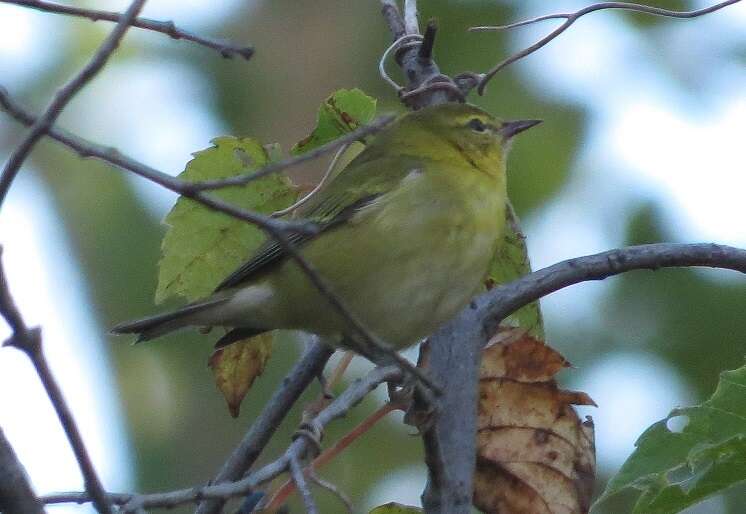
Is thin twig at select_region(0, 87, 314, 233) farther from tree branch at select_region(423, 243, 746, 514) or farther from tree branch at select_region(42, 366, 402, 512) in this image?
tree branch at select_region(423, 243, 746, 514)

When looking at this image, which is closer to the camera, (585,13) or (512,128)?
(585,13)

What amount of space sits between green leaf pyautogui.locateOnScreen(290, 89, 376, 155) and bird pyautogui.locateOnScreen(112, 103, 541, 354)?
9.5 inches

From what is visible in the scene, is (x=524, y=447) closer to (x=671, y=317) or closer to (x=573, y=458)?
(x=573, y=458)

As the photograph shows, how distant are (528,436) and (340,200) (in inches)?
40.3

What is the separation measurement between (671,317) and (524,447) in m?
4.86

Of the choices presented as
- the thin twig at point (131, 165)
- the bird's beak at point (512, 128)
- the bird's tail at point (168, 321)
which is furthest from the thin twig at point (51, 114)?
the bird's beak at point (512, 128)

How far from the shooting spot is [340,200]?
3.60 metres

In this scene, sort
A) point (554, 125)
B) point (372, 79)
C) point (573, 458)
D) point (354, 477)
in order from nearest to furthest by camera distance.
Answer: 1. point (573, 458)
2. point (354, 477)
3. point (554, 125)
4. point (372, 79)

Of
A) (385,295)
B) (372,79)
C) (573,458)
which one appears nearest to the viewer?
(573,458)

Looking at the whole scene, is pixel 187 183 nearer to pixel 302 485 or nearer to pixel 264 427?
pixel 302 485

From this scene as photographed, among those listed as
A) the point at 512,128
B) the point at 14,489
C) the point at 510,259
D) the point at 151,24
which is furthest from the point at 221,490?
the point at 512,128

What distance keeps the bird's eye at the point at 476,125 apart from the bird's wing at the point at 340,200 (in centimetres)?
32

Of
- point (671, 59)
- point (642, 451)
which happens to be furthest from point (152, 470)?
point (642, 451)

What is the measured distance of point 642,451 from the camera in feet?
7.35
